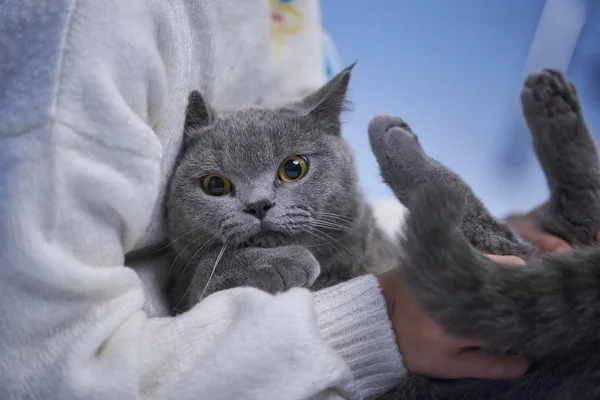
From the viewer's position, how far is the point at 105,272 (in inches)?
25.6

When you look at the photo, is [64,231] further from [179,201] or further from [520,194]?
[520,194]

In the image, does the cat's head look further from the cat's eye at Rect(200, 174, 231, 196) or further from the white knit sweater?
the white knit sweater

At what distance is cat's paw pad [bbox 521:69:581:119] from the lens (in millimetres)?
973

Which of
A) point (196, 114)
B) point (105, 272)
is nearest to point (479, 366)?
point (105, 272)

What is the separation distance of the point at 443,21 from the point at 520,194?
0.56 meters

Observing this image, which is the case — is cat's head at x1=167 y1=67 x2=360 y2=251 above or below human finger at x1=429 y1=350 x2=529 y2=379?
above

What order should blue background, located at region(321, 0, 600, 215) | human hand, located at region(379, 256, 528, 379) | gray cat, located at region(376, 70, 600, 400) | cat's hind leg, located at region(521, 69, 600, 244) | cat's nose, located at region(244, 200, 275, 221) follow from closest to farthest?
gray cat, located at region(376, 70, 600, 400), human hand, located at region(379, 256, 528, 379), cat's nose, located at region(244, 200, 275, 221), cat's hind leg, located at region(521, 69, 600, 244), blue background, located at region(321, 0, 600, 215)

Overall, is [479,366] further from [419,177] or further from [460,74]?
[460,74]

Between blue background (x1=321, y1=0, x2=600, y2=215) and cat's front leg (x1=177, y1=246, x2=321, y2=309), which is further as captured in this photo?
blue background (x1=321, y1=0, x2=600, y2=215)

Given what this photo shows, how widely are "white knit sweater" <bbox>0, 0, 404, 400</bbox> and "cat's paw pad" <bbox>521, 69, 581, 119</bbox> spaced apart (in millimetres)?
500

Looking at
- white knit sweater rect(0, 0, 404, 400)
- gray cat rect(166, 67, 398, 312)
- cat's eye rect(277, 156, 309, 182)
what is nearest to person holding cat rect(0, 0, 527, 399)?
white knit sweater rect(0, 0, 404, 400)

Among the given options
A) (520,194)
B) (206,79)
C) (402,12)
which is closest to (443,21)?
(402,12)

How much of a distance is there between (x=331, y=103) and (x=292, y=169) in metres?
0.17

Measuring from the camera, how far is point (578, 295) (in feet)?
1.91
